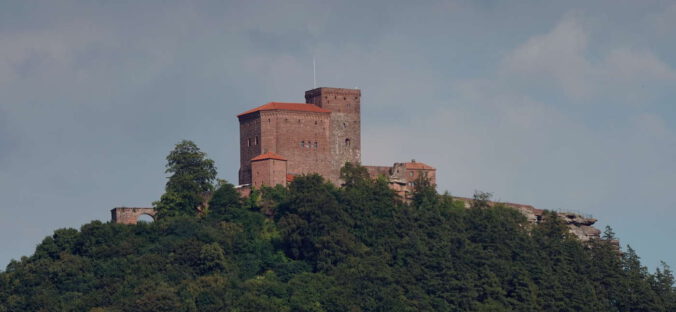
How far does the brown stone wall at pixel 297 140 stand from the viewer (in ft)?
325

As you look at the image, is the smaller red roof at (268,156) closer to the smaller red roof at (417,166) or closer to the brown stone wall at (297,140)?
the brown stone wall at (297,140)

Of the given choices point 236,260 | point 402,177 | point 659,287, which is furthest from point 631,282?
point 236,260

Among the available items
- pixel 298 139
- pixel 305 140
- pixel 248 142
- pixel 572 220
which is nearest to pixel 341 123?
pixel 305 140

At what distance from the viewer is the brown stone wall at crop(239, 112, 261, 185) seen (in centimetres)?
9962

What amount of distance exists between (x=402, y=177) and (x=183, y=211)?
531 inches

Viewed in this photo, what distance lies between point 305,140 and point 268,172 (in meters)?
3.67

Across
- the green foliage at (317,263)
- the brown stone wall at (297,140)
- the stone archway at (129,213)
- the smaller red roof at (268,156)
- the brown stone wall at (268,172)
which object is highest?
the brown stone wall at (297,140)

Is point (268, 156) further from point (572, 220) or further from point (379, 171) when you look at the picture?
point (572, 220)

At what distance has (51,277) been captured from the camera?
9369 cm

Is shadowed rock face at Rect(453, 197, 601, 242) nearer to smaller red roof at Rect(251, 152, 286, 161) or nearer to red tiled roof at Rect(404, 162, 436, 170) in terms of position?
red tiled roof at Rect(404, 162, 436, 170)

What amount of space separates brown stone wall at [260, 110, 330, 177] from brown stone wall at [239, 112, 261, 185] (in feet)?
1.78

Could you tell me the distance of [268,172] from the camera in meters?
97.4

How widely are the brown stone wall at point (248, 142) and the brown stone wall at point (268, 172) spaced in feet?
5.39

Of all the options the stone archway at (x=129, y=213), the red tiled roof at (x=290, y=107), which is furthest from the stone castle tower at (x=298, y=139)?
the stone archway at (x=129, y=213)
